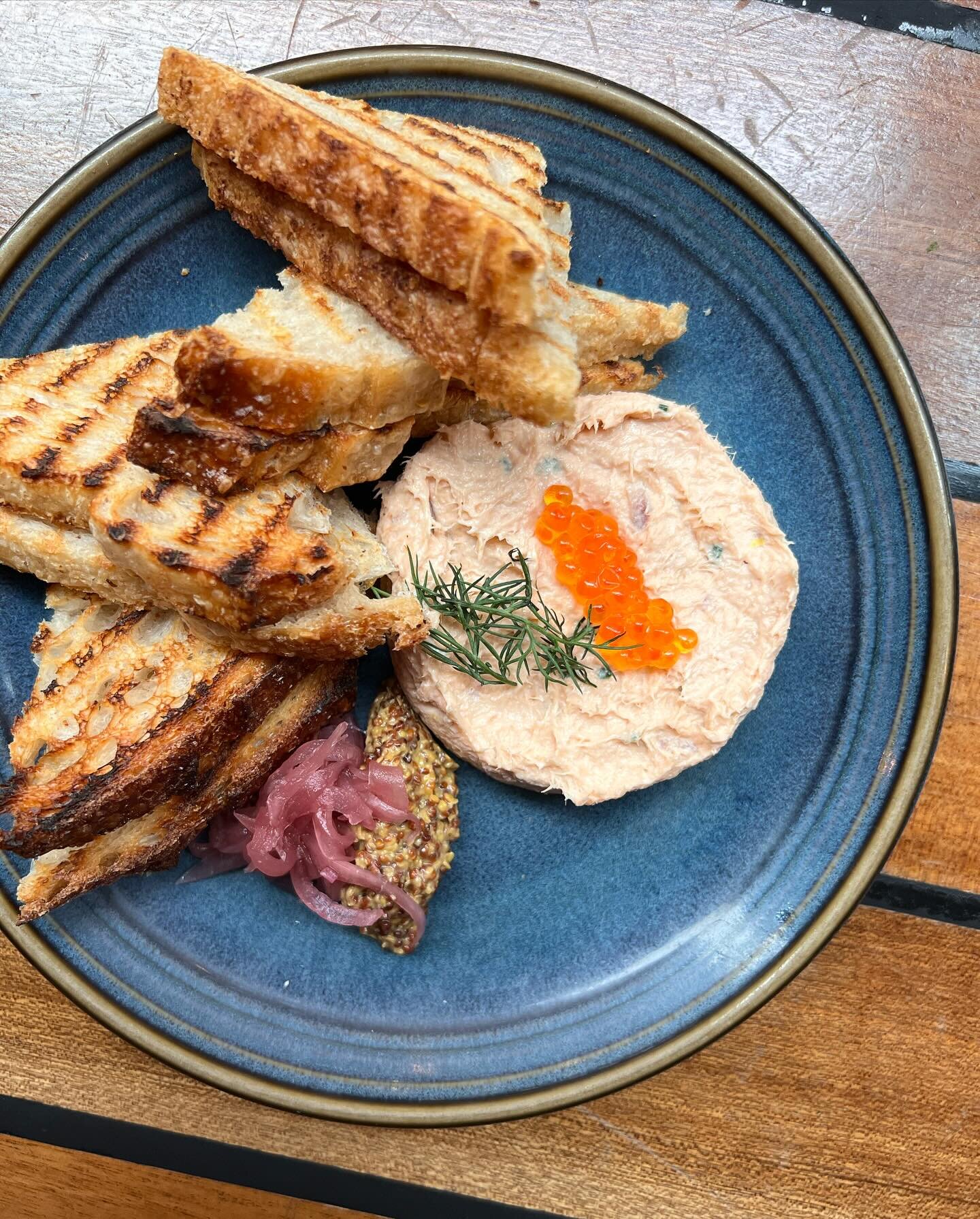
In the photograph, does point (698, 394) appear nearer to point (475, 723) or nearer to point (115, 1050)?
point (475, 723)

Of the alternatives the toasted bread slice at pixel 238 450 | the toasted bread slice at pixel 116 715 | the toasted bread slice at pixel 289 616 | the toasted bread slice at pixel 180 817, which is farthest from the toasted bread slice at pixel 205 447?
the toasted bread slice at pixel 180 817

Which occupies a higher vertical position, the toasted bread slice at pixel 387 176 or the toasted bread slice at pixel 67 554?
the toasted bread slice at pixel 387 176

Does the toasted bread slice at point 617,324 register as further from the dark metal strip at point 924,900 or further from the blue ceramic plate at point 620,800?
the dark metal strip at point 924,900

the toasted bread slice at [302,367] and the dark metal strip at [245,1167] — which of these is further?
the dark metal strip at [245,1167]

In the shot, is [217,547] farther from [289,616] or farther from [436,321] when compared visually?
[436,321]

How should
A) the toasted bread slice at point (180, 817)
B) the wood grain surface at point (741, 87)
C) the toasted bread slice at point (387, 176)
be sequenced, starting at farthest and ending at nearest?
the wood grain surface at point (741, 87) < the toasted bread slice at point (180, 817) < the toasted bread slice at point (387, 176)
